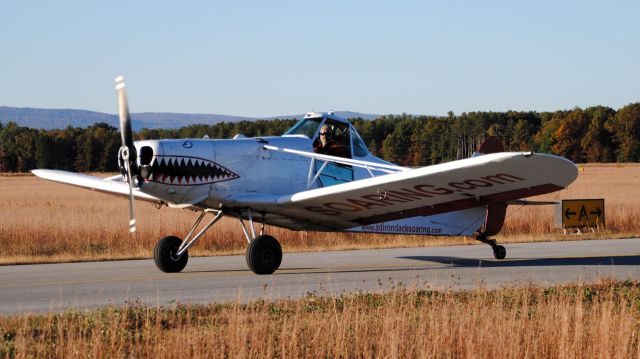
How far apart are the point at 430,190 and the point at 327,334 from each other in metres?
6.52

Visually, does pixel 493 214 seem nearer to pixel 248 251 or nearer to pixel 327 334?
pixel 248 251

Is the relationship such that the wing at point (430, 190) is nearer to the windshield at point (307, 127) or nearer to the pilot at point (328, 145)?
Answer: the pilot at point (328, 145)

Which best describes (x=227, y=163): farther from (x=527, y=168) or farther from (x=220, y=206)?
(x=527, y=168)

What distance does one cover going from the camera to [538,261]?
16.9 metres

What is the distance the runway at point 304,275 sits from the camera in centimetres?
1146

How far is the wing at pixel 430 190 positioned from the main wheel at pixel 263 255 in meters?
0.65

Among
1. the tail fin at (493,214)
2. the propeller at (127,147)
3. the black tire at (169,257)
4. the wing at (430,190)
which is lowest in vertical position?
the black tire at (169,257)

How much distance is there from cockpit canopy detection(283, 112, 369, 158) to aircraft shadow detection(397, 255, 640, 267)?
9.05 ft

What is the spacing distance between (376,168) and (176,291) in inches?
181

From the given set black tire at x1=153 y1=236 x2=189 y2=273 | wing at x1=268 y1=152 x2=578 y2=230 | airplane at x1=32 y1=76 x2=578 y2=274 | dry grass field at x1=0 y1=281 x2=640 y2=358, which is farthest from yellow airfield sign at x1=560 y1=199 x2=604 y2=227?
dry grass field at x1=0 y1=281 x2=640 y2=358

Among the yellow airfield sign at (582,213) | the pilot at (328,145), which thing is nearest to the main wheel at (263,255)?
the pilot at (328,145)

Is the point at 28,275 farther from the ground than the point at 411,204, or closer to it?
closer to it

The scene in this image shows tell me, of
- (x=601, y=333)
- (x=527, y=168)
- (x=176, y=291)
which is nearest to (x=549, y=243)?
(x=527, y=168)

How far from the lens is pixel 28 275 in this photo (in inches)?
575
